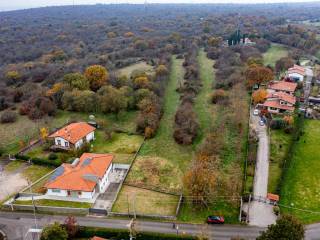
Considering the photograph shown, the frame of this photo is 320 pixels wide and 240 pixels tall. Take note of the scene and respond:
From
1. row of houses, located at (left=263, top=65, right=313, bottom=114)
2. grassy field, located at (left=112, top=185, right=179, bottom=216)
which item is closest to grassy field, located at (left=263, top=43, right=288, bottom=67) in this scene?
row of houses, located at (left=263, top=65, right=313, bottom=114)

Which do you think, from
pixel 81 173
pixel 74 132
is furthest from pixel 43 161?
pixel 81 173

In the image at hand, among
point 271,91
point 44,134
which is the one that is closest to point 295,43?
point 271,91

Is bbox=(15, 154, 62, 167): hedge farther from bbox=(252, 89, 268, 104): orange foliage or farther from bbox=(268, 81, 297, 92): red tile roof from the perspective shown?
bbox=(268, 81, 297, 92): red tile roof

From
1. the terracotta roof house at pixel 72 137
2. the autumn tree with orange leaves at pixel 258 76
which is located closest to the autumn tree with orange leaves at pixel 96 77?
the terracotta roof house at pixel 72 137

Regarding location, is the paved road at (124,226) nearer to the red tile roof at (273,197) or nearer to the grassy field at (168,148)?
the red tile roof at (273,197)

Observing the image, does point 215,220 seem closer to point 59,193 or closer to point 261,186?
point 261,186
